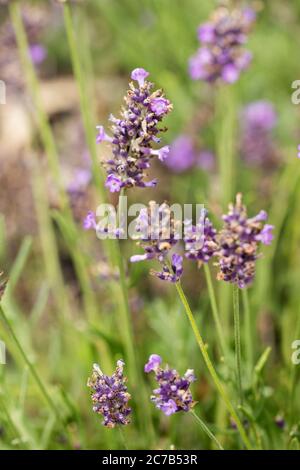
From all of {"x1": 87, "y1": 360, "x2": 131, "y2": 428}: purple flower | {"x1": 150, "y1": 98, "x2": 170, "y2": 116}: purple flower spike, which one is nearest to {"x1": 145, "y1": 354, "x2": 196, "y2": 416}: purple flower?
{"x1": 87, "y1": 360, "x2": 131, "y2": 428}: purple flower

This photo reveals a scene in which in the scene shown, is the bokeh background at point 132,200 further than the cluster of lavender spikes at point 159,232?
Yes

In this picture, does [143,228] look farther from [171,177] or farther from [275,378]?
[171,177]

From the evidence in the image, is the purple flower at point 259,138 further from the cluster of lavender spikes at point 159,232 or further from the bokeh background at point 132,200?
the cluster of lavender spikes at point 159,232

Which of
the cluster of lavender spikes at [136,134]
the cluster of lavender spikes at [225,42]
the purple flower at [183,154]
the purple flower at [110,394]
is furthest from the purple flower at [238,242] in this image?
the purple flower at [183,154]

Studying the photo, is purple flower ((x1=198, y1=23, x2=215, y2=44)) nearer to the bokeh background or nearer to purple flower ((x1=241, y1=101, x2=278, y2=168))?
the bokeh background
